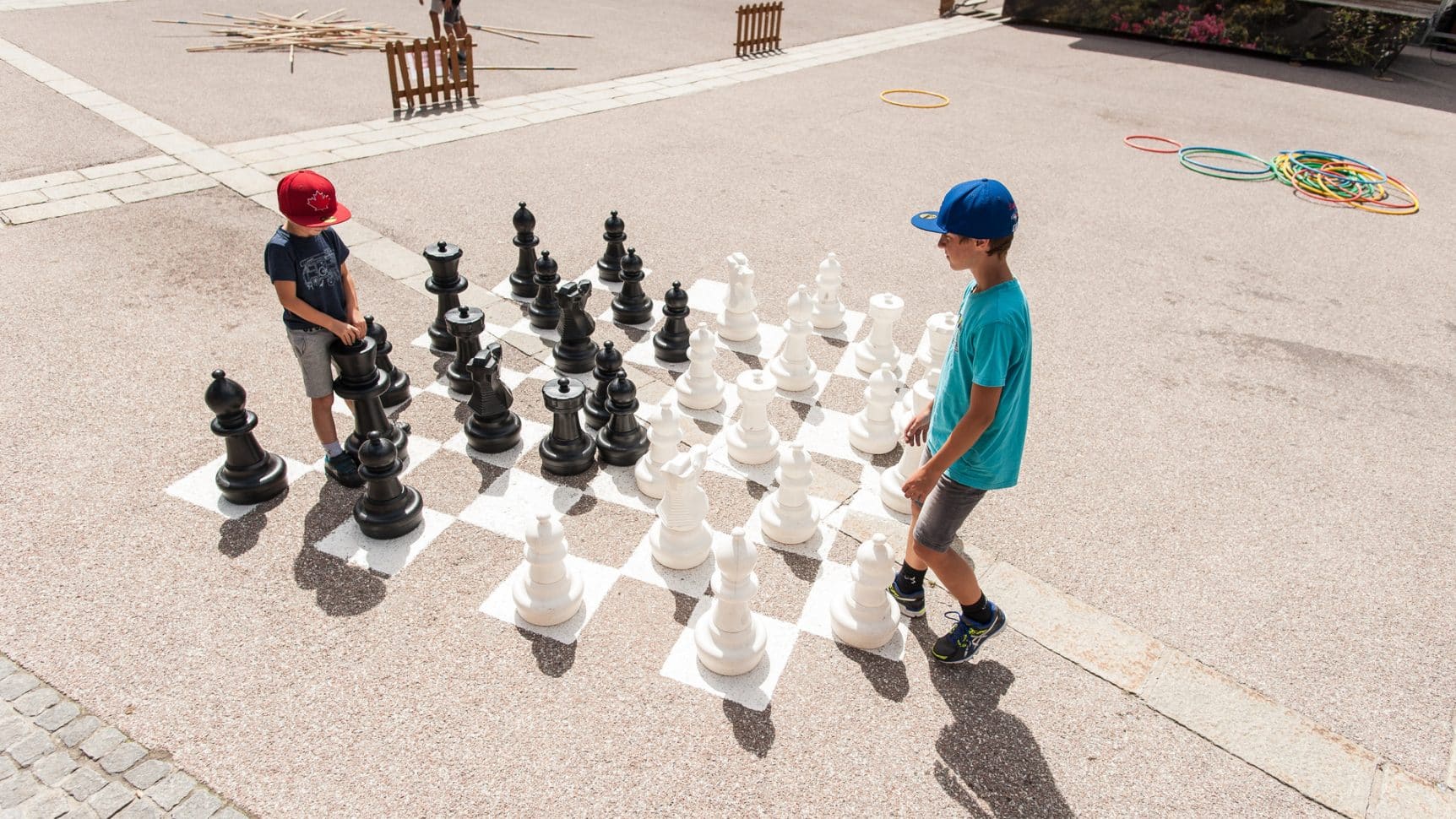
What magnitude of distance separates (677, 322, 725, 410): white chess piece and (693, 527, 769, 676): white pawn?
5.05ft

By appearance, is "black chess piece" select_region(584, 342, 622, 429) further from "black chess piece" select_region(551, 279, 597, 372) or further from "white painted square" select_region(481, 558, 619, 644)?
"white painted square" select_region(481, 558, 619, 644)

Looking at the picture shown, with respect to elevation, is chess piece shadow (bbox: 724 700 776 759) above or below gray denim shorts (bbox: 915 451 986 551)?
below

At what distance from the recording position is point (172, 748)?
2.50 meters

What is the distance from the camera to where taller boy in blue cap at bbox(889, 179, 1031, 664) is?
2.46 m

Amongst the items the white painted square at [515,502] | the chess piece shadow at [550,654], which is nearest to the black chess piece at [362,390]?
the white painted square at [515,502]

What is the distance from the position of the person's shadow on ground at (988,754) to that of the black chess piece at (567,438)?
181 cm

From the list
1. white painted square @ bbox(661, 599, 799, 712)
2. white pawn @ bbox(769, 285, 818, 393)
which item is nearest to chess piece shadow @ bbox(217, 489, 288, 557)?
white painted square @ bbox(661, 599, 799, 712)

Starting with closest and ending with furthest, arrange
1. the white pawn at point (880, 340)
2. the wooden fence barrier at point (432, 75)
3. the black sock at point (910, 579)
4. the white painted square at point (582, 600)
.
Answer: the white painted square at point (582, 600)
the black sock at point (910, 579)
the white pawn at point (880, 340)
the wooden fence barrier at point (432, 75)

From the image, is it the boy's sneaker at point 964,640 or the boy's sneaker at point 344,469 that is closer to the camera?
the boy's sneaker at point 964,640

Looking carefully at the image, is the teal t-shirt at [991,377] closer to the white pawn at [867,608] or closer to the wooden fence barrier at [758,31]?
the white pawn at [867,608]

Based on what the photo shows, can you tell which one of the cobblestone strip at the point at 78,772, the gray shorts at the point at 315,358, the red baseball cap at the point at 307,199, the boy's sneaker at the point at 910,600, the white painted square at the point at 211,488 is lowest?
the cobblestone strip at the point at 78,772

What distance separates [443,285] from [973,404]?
10.3ft

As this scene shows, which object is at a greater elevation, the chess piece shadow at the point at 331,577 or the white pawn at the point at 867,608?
the white pawn at the point at 867,608

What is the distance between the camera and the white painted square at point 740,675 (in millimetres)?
2801
